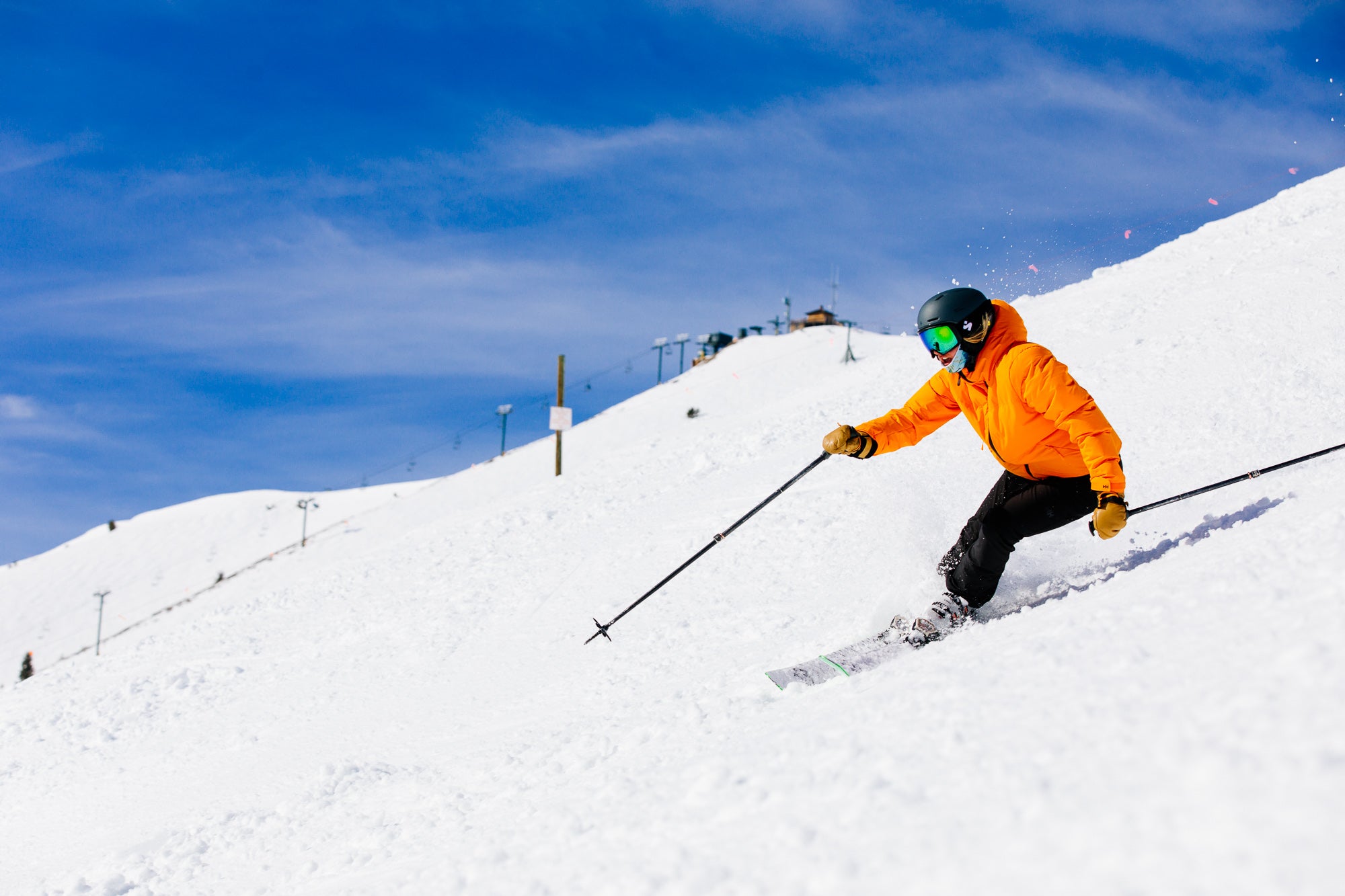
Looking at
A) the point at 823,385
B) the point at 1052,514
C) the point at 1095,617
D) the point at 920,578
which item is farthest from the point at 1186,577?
the point at 823,385

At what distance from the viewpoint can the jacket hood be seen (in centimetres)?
446

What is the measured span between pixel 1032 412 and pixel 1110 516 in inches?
26.9

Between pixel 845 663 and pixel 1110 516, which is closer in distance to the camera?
pixel 1110 516

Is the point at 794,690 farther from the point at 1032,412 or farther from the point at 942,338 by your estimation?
the point at 942,338

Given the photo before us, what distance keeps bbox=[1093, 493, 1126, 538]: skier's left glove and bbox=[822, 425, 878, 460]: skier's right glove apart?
1481 millimetres

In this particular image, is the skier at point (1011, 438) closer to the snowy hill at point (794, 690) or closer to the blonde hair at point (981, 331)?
the blonde hair at point (981, 331)

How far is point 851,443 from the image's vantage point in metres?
5.25

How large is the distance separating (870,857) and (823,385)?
18.3 meters

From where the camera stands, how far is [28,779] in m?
7.31

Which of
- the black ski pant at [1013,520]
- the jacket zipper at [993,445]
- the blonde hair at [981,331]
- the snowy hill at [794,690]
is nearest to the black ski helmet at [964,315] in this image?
the blonde hair at [981,331]

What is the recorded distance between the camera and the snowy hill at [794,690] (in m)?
1.79

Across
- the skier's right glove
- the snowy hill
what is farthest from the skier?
the skier's right glove

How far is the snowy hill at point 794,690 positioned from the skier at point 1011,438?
1.10 feet

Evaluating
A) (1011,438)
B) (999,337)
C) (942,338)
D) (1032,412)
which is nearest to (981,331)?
(999,337)
